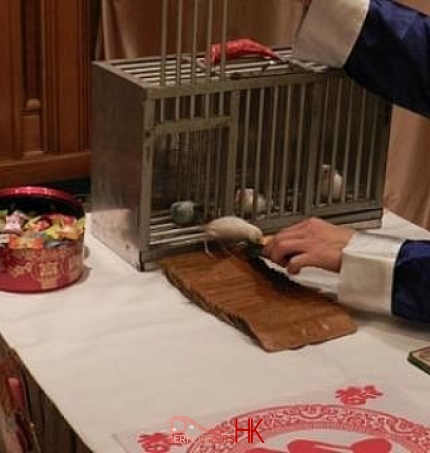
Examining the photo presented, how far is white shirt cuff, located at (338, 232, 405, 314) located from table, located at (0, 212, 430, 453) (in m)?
0.02

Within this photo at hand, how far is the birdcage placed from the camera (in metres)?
1.20

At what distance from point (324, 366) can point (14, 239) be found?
0.38 m

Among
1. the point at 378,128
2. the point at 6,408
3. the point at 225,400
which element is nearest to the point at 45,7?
the point at 378,128

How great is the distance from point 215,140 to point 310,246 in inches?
7.5

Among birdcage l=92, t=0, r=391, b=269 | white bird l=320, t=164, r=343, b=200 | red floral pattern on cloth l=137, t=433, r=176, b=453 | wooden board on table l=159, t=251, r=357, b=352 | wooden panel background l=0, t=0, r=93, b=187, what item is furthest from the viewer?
wooden panel background l=0, t=0, r=93, b=187

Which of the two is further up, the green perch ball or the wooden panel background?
the green perch ball

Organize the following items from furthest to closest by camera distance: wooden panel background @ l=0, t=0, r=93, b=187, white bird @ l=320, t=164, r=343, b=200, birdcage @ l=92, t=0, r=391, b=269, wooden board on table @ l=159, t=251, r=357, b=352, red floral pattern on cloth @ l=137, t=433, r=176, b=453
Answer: wooden panel background @ l=0, t=0, r=93, b=187
white bird @ l=320, t=164, r=343, b=200
birdcage @ l=92, t=0, r=391, b=269
wooden board on table @ l=159, t=251, r=357, b=352
red floral pattern on cloth @ l=137, t=433, r=176, b=453

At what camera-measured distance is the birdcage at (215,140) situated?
1.20 meters

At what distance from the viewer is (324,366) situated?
1.03m

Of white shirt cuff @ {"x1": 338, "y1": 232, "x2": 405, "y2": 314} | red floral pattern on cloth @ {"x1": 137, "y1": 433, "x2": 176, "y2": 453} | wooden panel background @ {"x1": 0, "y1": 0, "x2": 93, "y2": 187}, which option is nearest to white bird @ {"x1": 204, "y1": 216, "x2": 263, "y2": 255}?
white shirt cuff @ {"x1": 338, "y1": 232, "x2": 405, "y2": 314}

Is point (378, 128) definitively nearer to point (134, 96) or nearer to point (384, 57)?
point (384, 57)

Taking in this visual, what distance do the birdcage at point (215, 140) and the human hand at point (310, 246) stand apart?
4.9 inches

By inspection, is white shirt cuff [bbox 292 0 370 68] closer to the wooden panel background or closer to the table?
the table

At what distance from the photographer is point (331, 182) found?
4.49 ft
